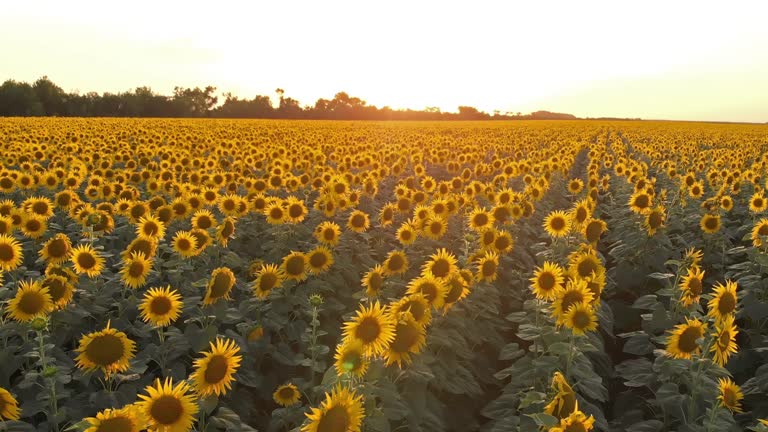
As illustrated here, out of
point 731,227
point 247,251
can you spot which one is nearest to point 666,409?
point 247,251

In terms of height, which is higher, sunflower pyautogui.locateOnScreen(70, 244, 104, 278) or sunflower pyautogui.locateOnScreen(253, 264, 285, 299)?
sunflower pyautogui.locateOnScreen(70, 244, 104, 278)

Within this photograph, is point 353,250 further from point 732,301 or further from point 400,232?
point 732,301

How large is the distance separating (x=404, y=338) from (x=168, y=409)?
1482 mm

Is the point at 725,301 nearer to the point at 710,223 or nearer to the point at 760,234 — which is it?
the point at 760,234

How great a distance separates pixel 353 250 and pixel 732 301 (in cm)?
487

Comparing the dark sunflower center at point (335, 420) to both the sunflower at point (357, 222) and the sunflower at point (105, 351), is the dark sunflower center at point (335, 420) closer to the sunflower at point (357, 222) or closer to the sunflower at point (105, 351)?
the sunflower at point (105, 351)

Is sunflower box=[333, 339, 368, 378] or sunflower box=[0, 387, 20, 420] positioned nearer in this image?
sunflower box=[0, 387, 20, 420]

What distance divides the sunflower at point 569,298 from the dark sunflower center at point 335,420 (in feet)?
6.85

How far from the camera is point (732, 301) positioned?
13.8 feet

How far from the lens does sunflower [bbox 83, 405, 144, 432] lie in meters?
2.63

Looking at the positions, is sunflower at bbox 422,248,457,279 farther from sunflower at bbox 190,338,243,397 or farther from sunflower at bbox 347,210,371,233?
sunflower at bbox 347,210,371,233

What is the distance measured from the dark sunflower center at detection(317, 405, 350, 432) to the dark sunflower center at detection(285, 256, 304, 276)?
2711 millimetres

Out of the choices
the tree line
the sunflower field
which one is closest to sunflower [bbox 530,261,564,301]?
the sunflower field

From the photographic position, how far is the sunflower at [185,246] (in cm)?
590
